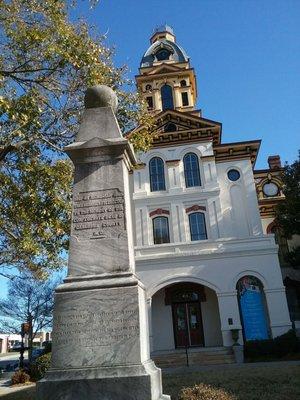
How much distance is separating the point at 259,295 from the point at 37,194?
16.3 meters

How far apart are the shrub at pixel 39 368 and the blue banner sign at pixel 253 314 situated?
11191 mm

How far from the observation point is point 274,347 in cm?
2061

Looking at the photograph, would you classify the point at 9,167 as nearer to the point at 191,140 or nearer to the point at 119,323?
the point at 119,323

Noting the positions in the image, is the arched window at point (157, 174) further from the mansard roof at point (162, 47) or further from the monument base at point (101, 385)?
the monument base at point (101, 385)

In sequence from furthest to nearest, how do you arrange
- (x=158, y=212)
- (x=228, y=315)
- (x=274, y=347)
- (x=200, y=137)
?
(x=200, y=137) → (x=158, y=212) → (x=228, y=315) → (x=274, y=347)

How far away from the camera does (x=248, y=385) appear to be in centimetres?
1071

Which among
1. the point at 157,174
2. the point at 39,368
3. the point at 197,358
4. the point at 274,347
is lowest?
the point at 197,358

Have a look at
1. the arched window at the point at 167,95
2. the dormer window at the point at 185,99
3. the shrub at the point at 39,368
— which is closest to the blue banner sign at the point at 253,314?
the shrub at the point at 39,368

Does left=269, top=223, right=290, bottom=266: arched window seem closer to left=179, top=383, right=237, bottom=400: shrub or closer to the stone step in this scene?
the stone step

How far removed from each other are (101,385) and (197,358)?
56.0ft

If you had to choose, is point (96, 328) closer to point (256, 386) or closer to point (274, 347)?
point (256, 386)

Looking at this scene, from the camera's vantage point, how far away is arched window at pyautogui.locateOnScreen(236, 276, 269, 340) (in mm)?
22719

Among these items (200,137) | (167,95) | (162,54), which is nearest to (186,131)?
(200,137)

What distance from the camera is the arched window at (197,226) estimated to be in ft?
82.7
